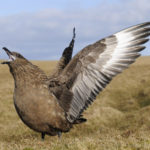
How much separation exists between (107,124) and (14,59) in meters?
17.8

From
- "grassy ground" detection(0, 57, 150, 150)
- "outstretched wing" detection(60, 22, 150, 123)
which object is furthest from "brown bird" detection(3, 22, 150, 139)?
"grassy ground" detection(0, 57, 150, 150)

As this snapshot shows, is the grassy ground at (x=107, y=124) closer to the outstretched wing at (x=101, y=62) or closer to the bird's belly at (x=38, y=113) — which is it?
the bird's belly at (x=38, y=113)

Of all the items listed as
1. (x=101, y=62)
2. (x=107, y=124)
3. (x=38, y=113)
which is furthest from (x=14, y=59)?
(x=107, y=124)

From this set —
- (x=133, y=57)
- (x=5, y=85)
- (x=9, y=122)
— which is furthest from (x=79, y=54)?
(x=5, y=85)

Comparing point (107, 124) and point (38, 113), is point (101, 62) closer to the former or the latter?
point (38, 113)

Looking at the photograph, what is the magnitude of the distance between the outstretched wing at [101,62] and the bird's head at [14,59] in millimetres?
963

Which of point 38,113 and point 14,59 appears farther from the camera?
point 14,59

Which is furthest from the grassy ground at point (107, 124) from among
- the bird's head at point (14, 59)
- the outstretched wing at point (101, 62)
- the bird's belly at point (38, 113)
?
the bird's head at point (14, 59)

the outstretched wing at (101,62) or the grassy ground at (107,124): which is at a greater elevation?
the outstretched wing at (101,62)

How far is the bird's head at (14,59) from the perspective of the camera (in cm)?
743

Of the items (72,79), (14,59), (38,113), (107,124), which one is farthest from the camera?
(107,124)

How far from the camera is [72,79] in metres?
7.36

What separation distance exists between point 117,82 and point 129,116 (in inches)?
620

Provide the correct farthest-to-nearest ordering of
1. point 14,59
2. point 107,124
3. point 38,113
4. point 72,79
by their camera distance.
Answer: point 107,124 < point 14,59 < point 72,79 < point 38,113
